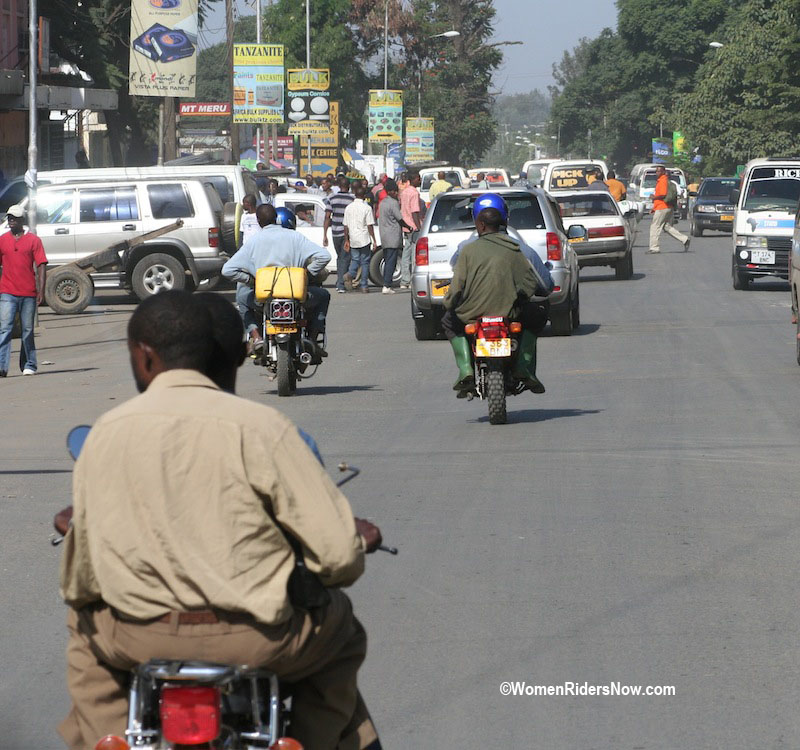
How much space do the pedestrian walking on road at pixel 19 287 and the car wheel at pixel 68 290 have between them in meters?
7.64

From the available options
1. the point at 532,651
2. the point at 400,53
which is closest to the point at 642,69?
the point at 400,53

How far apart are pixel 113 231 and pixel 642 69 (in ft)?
299

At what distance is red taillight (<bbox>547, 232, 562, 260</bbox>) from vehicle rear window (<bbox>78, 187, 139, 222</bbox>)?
28.6 feet

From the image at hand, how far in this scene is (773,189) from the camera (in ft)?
86.5

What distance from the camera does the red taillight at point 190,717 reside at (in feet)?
10.3

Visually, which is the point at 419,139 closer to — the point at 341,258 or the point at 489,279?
the point at 341,258

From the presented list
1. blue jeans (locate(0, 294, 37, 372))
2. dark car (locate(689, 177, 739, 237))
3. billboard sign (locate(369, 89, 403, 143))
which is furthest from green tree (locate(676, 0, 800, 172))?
blue jeans (locate(0, 294, 37, 372))

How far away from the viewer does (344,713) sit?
3529 mm

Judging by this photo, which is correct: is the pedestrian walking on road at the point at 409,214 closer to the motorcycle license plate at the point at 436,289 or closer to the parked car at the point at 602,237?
the parked car at the point at 602,237

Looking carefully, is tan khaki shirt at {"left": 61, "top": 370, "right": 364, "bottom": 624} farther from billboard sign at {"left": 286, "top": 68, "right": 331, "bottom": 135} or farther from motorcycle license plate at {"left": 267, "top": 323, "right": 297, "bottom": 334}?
billboard sign at {"left": 286, "top": 68, "right": 331, "bottom": 135}

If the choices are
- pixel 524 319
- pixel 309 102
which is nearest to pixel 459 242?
pixel 524 319

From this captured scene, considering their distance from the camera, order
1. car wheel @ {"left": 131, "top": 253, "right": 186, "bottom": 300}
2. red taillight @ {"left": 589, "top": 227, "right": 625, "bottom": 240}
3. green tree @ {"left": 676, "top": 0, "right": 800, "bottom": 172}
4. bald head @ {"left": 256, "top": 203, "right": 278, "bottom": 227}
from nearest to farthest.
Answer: bald head @ {"left": 256, "top": 203, "right": 278, "bottom": 227} → car wheel @ {"left": 131, "top": 253, "right": 186, "bottom": 300} → red taillight @ {"left": 589, "top": 227, "right": 625, "bottom": 240} → green tree @ {"left": 676, "top": 0, "right": 800, "bottom": 172}

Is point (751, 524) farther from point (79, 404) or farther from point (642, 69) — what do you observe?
point (642, 69)

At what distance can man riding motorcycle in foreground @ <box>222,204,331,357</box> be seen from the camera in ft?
45.0
